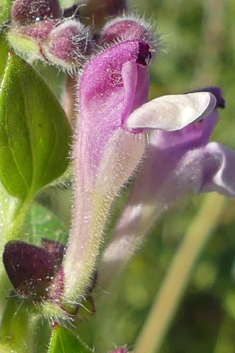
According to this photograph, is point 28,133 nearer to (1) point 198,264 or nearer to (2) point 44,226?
(2) point 44,226

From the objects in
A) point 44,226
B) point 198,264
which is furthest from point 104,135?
point 198,264

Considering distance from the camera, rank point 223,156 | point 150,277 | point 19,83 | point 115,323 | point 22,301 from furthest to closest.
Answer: point 150,277, point 115,323, point 223,156, point 22,301, point 19,83

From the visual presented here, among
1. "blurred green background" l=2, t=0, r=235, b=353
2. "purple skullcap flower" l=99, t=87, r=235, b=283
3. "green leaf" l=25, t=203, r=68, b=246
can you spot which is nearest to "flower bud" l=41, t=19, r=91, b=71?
"purple skullcap flower" l=99, t=87, r=235, b=283

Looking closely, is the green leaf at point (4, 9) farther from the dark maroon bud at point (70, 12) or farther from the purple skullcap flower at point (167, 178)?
the purple skullcap flower at point (167, 178)

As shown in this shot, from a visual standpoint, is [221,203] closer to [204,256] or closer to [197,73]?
[204,256]

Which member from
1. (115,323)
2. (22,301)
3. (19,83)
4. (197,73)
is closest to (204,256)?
(115,323)

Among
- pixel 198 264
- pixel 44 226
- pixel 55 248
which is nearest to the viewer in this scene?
pixel 55 248

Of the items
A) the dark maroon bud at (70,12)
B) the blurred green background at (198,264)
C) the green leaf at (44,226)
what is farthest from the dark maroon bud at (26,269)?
the blurred green background at (198,264)
